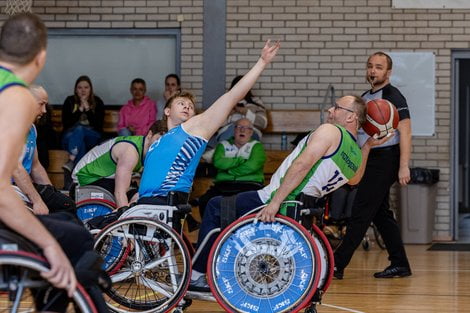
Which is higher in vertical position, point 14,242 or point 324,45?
point 324,45

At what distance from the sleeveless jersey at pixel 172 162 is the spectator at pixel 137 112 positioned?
487cm

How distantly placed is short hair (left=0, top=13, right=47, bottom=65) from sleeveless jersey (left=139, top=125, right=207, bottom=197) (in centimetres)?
212

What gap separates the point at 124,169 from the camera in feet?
22.1

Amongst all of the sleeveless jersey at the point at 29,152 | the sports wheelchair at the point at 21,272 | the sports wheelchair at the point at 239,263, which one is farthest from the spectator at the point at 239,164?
the sports wheelchair at the point at 21,272

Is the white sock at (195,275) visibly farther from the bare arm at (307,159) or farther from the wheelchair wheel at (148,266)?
the bare arm at (307,159)

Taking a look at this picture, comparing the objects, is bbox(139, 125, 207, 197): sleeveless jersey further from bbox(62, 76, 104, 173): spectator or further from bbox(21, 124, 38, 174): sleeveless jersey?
bbox(62, 76, 104, 173): spectator

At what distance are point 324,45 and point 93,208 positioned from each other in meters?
4.38

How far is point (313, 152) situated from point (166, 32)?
5927 millimetres

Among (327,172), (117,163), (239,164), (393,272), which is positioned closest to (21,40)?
(327,172)

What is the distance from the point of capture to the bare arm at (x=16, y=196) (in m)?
3.26

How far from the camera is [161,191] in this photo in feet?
18.2

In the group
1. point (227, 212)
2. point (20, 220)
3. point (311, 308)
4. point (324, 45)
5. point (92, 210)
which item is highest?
point (324, 45)

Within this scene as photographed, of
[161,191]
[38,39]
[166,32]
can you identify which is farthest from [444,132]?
[38,39]

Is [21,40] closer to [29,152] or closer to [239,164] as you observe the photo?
[29,152]
